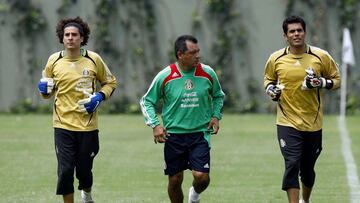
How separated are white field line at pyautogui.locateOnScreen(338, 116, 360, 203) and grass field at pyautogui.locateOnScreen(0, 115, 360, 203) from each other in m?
0.10

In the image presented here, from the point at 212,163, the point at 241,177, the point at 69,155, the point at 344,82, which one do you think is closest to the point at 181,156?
the point at 69,155

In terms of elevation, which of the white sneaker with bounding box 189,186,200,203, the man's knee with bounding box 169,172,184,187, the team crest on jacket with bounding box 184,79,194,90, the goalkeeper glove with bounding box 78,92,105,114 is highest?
the team crest on jacket with bounding box 184,79,194,90

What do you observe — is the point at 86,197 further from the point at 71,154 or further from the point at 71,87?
the point at 71,87

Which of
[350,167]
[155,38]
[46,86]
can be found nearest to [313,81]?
[46,86]

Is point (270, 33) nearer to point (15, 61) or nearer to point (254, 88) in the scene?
point (254, 88)

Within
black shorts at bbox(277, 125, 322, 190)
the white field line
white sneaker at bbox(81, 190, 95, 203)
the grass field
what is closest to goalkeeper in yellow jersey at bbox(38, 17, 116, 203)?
white sneaker at bbox(81, 190, 95, 203)

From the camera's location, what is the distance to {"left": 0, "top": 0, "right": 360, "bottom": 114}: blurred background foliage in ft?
90.0

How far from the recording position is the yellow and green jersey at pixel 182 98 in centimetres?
1034

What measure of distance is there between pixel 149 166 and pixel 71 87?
508 cm

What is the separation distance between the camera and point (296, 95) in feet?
34.7

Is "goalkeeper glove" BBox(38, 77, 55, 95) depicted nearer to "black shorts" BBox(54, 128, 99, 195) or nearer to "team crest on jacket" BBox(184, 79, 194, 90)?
"black shorts" BBox(54, 128, 99, 195)

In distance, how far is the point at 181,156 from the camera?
10.4 m

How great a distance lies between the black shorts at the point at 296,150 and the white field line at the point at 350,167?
1.33 metres

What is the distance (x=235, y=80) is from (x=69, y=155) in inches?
691
